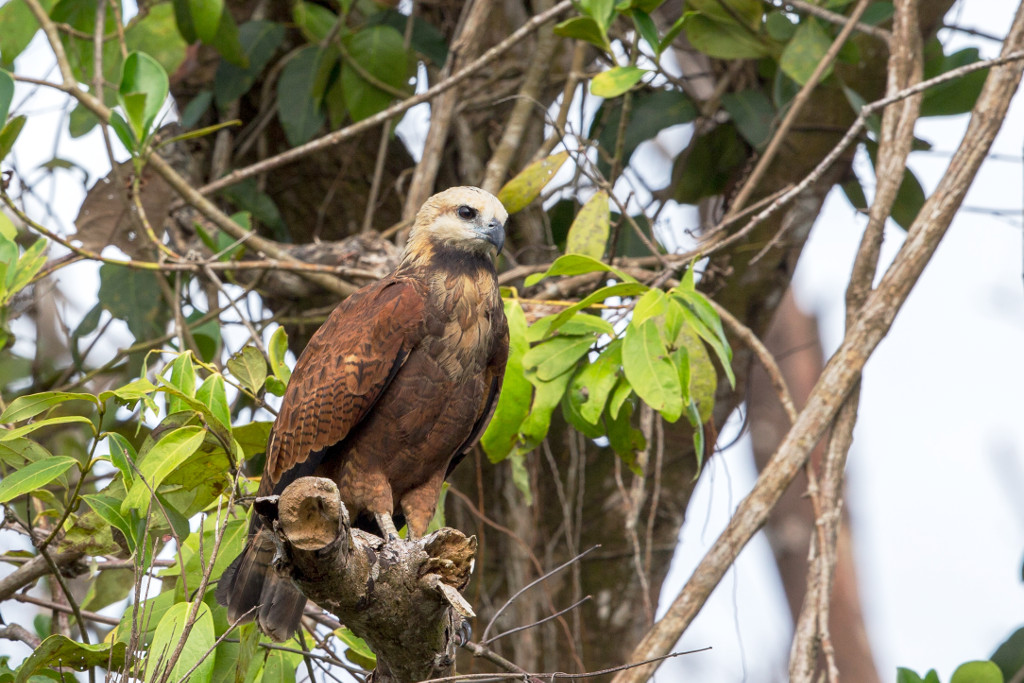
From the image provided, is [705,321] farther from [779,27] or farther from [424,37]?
[424,37]

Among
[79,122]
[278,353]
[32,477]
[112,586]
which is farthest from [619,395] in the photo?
[79,122]

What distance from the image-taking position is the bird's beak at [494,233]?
3.21m

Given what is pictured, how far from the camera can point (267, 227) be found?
16.6 ft

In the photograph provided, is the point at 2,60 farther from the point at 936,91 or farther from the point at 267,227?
the point at 936,91

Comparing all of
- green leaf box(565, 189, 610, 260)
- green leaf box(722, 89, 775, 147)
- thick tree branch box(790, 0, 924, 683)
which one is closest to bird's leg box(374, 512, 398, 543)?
green leaf box(565, 189, 610, 260)

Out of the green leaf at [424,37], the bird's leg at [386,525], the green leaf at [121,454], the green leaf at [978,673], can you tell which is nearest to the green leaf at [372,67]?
the green leaf at [424,37]

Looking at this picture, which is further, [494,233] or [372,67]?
[372,67]

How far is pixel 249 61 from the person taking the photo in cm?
484

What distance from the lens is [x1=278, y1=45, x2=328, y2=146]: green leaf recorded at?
4.73m

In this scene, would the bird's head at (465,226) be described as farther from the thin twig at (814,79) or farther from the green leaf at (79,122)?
the green leaf at (79,122)

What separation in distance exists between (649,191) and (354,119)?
1.51 m

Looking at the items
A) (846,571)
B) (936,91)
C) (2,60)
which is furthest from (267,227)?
(846,571)

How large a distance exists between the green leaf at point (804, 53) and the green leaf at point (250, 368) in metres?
2.45

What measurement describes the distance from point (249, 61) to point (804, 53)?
8.46ft
